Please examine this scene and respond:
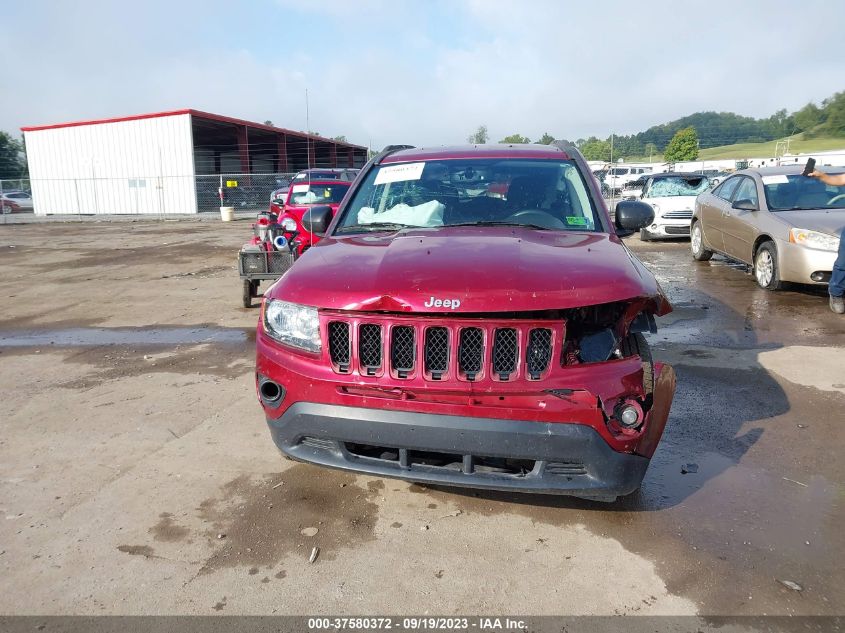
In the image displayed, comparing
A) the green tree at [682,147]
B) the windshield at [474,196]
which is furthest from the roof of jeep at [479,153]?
the green tree at [682,147]

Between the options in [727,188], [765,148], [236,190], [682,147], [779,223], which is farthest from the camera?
[765,148]

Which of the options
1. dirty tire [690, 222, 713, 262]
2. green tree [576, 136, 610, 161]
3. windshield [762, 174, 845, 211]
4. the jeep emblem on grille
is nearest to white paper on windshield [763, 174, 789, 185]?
windshield [762, 174, 845, 211]

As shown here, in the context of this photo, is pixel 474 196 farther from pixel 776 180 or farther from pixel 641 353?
pixel 776 180

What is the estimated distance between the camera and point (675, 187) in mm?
15203

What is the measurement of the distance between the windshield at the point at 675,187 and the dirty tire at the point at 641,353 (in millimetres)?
13449

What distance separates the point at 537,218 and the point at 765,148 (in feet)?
267

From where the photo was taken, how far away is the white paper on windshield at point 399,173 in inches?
169

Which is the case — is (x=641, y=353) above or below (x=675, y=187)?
below

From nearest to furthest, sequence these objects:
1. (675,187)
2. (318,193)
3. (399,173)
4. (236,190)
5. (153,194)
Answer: (399,173) → (318,193) → (675,187) → (236,190) → (153,194)

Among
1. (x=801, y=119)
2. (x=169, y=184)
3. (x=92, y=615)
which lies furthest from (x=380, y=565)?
(x=801, y=119)

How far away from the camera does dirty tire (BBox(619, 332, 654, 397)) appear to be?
105 inches

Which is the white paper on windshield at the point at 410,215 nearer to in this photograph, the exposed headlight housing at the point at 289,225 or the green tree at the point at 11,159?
the exposed headlight housing at the point at 289,225

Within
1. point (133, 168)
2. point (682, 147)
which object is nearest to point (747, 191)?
point (133, 168)

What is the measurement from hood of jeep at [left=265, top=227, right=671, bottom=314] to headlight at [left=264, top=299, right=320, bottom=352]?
0.17 feet
